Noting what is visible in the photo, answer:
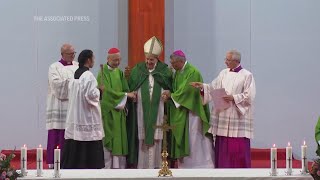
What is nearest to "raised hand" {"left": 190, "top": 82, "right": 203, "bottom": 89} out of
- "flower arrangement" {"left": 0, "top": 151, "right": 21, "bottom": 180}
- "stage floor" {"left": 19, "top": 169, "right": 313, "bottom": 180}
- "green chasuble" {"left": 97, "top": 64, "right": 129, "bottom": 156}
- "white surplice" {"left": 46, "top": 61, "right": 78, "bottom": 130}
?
"green chasuble" {"left": 97, "top": 64, "right": 129, "bottom": 156}

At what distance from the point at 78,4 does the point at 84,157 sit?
3.52 meters

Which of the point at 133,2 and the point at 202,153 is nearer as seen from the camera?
the point at 202,153

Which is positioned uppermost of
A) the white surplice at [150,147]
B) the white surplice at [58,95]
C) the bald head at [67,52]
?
the bald head at [67,52]

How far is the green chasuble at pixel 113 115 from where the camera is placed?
899cm

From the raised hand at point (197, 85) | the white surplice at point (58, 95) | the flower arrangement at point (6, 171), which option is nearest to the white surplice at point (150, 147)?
the raised hand at point (197, 85)

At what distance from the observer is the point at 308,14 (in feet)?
37.0

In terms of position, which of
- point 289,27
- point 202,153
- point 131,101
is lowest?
point 202,153

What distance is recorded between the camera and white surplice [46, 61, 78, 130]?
30.0 feet

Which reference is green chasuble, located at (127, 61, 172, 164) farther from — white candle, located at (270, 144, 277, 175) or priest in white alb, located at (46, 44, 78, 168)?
white candle, located at (270, 144, 277, 175)

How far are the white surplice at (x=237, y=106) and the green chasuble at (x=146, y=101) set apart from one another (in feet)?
2.05

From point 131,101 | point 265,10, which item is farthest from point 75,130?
point 265,10

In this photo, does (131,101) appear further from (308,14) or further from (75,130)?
(308,14)

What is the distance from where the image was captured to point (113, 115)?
9.02 m

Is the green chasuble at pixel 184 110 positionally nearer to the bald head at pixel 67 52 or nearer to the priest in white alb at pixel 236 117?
the priest in white alb at pixel 236 117
